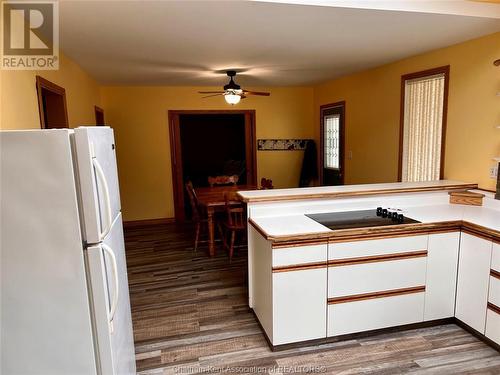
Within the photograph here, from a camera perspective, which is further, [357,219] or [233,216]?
[233,216]

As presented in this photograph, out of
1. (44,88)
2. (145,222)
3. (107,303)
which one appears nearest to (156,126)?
(145,222)

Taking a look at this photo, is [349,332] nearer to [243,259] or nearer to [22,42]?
[243,259]

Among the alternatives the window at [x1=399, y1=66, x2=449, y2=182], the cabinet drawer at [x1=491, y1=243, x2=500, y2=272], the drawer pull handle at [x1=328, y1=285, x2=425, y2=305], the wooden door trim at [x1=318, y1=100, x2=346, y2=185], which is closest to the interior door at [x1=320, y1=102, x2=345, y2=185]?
the wooden door trim at [x1=318, y1=100, x2=346, y2=185]

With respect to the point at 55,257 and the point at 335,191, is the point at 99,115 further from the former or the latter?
the point at 55,257

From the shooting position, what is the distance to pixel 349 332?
2.43 m

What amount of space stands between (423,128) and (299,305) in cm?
249

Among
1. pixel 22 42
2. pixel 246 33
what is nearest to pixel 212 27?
pixel 246 33

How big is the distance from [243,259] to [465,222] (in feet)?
7.82

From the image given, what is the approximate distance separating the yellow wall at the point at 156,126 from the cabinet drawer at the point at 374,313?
393cm

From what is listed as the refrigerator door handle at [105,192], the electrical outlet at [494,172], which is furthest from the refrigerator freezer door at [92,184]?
the electrical outlet at [494,172]

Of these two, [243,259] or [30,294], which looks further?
[243,259]

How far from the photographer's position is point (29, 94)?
227 centimetres

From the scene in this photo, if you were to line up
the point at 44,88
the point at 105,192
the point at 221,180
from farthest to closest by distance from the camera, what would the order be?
the point at 221,180, the point at 44,88, the point at 105,192

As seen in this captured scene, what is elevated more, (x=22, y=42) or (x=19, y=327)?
(x=22, y=42)
